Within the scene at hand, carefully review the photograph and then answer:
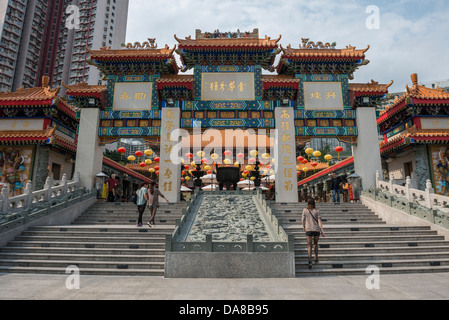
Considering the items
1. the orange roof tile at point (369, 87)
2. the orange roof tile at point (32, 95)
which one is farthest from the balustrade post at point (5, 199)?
the orange roof tile at point (369, 87)

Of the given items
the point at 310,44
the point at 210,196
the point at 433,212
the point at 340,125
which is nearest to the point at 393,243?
the point at 433,212

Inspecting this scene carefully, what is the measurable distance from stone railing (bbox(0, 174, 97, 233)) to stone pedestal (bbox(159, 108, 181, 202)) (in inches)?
142

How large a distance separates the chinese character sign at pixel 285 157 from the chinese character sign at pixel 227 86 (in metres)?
2.15

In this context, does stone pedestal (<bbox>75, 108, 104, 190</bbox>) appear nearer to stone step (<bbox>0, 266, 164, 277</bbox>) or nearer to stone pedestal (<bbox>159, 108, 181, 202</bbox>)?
stone pedestal (<bbox>159, 108, 181, 202</bbox>)

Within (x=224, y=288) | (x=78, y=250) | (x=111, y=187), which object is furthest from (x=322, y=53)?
(x=78, y=250)

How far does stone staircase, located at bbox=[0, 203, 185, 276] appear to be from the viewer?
6.57 m

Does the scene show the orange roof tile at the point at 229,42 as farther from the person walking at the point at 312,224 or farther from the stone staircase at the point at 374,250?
the person walking at the point at 312,224

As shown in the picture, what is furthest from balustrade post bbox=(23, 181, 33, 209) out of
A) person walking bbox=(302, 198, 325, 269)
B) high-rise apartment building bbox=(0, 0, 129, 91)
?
high-rise apartment building bbox=(0, 0, 129, 91)

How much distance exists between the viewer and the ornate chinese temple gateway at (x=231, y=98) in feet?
48.2

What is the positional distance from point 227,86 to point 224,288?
1247 centimetres

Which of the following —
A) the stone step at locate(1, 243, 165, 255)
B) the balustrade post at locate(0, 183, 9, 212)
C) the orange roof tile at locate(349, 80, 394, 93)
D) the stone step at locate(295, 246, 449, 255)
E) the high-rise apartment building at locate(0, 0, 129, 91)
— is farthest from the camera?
the high-rise apartment building at locate(0, 0, 129, 91)

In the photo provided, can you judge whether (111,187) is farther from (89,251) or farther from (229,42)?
(229,42)

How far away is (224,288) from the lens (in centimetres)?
502

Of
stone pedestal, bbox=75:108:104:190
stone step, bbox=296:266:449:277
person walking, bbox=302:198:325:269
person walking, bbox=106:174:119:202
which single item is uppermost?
stone pedestal, bbox=75:108:104:190
